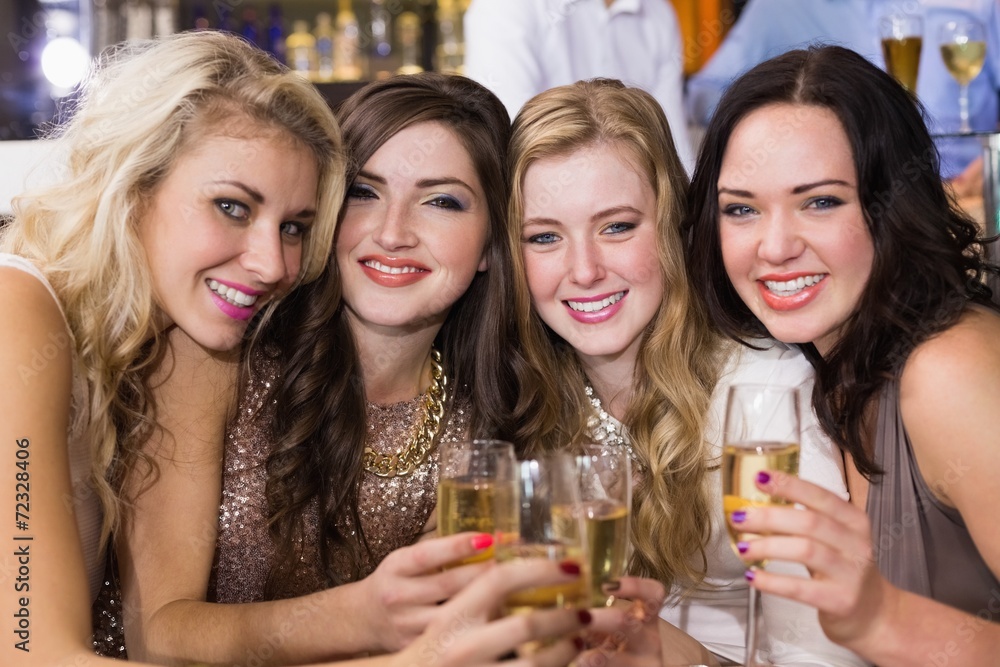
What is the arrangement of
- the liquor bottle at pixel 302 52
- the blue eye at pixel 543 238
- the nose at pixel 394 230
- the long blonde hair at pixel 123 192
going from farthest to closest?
the liquor bottle at pixel 302 52, the blue eye at pixel 543 238, the nose at pixel 394 230, the long blonde hair at pixel 123 192

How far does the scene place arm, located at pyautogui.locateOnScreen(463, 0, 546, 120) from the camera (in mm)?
3523

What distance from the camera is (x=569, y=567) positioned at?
3.84 feet

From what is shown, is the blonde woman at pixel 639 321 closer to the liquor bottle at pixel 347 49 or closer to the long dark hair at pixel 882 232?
the long dark hair at pixel 882 232

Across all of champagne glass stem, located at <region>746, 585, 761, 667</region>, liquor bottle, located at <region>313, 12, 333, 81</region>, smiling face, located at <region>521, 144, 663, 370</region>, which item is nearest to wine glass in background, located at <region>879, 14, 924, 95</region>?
smiling face, located at <region>521, 144, 663, 370</region>

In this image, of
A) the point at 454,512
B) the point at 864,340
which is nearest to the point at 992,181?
the point at 864,340

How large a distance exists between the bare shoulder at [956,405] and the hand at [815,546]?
44 cm

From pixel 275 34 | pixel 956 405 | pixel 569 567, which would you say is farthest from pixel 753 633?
pixel 275 34

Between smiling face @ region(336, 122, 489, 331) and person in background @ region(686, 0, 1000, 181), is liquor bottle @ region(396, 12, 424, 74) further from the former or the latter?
smiling face @ region(336, 122, 489, 331)

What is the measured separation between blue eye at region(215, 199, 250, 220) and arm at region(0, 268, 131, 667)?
0.36m

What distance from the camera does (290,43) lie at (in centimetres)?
474

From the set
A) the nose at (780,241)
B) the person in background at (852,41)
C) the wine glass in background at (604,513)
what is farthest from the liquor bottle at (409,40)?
the wine glass in background at (604,513)

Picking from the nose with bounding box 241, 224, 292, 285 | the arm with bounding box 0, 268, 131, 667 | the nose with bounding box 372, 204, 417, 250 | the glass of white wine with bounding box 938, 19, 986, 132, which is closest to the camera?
the arm with bounding box 0, 268, 131, 667

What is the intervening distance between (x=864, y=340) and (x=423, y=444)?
3.38 feet

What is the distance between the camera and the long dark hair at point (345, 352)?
7.27 feet
